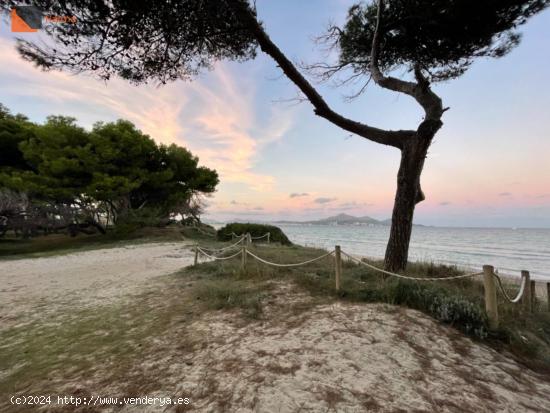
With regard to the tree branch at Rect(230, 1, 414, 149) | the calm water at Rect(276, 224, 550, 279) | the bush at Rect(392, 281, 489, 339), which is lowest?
the calm water at Rect(276, 224, 550, 279)

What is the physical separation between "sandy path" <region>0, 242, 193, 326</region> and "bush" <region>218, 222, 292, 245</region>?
7676mm

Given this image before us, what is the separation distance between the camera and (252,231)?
64.5 feet

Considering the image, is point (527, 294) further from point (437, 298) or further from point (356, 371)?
point (356, 371)

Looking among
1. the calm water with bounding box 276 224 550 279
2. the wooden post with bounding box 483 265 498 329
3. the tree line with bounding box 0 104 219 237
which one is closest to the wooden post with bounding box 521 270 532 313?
the wooden post with bounding box 483 265 498 329

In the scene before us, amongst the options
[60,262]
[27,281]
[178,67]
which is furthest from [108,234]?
[178,67]

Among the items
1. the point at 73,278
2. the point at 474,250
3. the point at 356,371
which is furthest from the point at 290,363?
the point at 474,250

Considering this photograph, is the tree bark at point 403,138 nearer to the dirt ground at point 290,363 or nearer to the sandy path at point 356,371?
the dirt ground at point 290,363

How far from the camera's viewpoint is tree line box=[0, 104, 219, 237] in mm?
17078

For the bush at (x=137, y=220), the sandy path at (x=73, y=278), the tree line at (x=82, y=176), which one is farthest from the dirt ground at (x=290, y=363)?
the bush at (x=137, y=220)

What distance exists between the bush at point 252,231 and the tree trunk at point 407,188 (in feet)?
43.1

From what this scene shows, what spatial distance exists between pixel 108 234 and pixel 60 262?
8.79m

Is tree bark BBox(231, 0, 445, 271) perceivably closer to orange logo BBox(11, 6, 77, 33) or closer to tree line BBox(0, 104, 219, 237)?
orange logo BBox(11, 6, 77, 33)

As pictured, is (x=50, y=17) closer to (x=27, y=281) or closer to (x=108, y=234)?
(x=27, y=281)

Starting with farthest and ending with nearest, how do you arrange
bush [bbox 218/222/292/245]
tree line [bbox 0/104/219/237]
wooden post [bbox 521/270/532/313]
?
bush [bbox 218/222/292/245] < tree line [bbox 0/104/219/237] < wooden post [bbox 521/270/532/313]
